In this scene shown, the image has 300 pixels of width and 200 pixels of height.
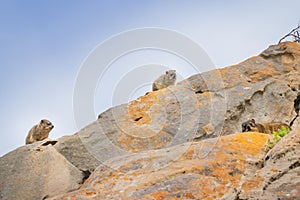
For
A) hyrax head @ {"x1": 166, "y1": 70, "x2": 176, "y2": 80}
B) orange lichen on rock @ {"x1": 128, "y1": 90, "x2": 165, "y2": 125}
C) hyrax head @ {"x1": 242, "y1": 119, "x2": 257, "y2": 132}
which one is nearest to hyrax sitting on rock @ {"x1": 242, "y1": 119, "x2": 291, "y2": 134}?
→ hyrax head @ {"x1": 242, "y1": 119, "x2": 257, "y2": 132}

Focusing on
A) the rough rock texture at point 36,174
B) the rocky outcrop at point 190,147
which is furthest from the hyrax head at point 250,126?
the rough rock texture at point 36,174

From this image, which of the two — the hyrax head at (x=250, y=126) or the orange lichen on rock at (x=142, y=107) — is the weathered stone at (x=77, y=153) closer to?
the orange lichen on rock at (x=142, y=107)

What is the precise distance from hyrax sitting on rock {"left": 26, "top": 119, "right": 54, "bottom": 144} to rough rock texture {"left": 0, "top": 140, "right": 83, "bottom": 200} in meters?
3.63

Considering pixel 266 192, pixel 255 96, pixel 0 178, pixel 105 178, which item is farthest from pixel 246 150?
pixel 0 178

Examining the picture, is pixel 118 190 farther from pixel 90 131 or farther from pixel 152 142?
pixel 90 131

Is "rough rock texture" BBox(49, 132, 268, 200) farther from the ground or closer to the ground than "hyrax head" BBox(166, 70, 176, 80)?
closer to the ground

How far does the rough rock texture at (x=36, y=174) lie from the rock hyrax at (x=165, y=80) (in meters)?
7.17

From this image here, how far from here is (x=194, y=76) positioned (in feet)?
44.1

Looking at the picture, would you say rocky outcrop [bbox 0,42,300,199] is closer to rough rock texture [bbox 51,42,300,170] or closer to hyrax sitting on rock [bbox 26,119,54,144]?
rough rock texture [bbox 51,42,300,170]

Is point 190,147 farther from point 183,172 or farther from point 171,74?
point 171,74

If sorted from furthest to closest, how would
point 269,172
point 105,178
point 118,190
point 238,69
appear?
point 238,69 < point 105,178 < point 118,190 < point 269,172

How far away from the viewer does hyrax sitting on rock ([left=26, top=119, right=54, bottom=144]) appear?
15.2 metres

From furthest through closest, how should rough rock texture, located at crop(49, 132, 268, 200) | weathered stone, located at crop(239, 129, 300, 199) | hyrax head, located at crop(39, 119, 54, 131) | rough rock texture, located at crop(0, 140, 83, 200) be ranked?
hyrax head, located at crop(39, 119, 54, 131) < rough rock texture, located at crop(0, 140, 83, 200) < rough rock texture, located at crop(49, 132, 268, 200) < weathered stone, located at crop(239, 129, 300, 199)

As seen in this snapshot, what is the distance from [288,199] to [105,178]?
3673mm
